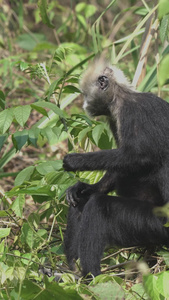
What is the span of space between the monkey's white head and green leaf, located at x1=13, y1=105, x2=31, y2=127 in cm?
81

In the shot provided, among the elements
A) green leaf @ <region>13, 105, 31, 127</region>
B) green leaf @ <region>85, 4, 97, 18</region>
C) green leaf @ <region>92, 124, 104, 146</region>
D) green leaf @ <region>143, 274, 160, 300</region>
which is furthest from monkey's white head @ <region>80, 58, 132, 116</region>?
green leaf @ <region>85, 4, 97, 18</region>

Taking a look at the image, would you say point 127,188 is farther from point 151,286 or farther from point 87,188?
point 151,286

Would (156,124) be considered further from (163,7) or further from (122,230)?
(163,7)

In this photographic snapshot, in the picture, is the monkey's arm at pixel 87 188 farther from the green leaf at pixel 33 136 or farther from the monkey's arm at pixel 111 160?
the green leaf at pixel 33 136

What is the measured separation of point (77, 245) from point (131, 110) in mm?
1023

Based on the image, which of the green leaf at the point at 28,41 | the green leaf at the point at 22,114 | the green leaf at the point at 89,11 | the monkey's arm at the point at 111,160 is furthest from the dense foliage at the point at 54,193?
the green leaf at the point at 28,41

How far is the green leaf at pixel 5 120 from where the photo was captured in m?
3.39

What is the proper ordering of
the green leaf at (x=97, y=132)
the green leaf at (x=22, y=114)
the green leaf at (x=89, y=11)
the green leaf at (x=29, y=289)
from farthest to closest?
the green leaf at (x=89, y=11)
the green leaf at (x=97, y=132)
the green leaf at (x=22, y=114)
the green leaf at (x=29, y=289)

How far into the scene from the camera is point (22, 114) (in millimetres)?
3389

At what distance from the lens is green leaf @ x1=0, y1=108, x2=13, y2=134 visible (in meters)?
3.39

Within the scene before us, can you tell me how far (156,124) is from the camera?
3.61 meters

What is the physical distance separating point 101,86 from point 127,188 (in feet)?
2.60

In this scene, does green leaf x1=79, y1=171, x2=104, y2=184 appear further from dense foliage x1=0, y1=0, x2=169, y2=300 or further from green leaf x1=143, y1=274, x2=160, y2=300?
green leaf x1=143, y1=274, x2=160, y2=300

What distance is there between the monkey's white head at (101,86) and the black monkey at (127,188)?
0.02 meters
